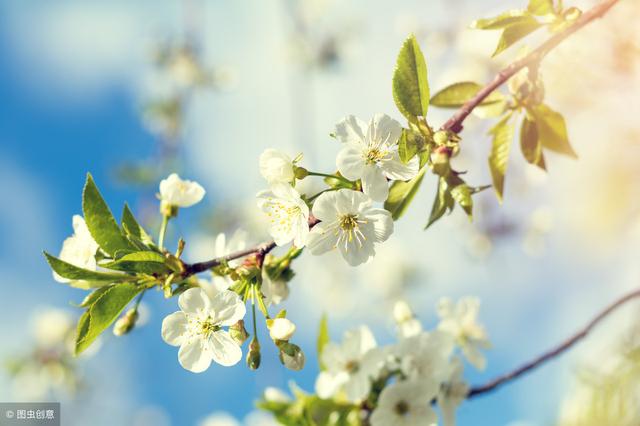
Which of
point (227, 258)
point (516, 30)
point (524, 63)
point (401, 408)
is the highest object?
point (516, 30)

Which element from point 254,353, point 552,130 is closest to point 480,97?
point 552,130

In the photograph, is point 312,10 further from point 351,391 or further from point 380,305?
point 351,391

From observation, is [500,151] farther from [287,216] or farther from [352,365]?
[352,365]

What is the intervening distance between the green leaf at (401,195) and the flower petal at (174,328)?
1.67 ft

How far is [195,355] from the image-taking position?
1.22m

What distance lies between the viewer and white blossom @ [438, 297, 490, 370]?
1.92 m

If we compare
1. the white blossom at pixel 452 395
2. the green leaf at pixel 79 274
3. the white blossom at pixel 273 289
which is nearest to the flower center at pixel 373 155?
the white blossom at pixel 273 289

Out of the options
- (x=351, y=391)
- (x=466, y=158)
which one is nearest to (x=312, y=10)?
(x=466, y=158)

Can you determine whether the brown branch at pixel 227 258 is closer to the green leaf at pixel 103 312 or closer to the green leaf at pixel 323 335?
the green leaf at pixel 103 312

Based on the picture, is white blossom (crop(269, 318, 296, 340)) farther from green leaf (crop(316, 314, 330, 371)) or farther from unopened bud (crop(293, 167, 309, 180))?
green leaf (crop(316, 314, 330, 371))

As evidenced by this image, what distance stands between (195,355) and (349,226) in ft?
1.44

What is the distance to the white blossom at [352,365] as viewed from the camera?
1604 millimetres

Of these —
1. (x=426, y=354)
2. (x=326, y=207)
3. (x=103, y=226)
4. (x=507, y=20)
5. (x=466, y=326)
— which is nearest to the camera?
(x=326, y=207)

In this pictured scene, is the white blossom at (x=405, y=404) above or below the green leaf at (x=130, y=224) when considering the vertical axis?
below
